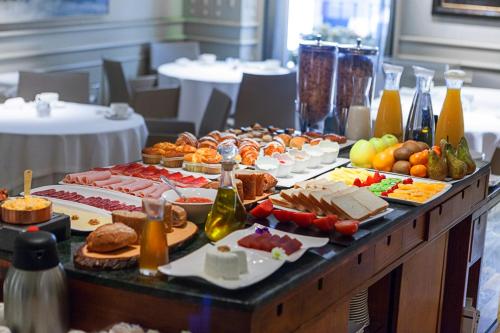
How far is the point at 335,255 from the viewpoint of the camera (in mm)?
2143

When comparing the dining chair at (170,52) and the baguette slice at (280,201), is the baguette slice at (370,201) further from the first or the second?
the dining chair at (170,52)

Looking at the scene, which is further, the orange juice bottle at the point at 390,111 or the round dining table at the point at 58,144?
the round dining table at the point at 58,144

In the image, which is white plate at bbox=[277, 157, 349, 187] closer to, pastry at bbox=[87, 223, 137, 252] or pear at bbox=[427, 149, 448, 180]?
pear at bbox=[427, 149, 448, 180]

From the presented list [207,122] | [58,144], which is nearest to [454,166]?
[58,144]

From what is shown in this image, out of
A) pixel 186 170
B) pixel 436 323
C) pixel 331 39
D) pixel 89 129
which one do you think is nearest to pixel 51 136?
pixel 89 129

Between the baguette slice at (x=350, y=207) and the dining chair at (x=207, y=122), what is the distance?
2.61 metres

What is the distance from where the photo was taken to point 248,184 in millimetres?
2559

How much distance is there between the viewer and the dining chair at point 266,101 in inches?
236

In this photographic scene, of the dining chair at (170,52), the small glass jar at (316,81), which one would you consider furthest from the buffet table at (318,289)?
the dining chair at (170,52)

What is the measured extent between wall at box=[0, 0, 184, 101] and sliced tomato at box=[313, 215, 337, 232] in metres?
4.54

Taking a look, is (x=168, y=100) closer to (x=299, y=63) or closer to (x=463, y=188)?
(x=299, y=63)

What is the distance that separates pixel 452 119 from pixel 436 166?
439 millimetres

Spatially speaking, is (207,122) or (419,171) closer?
(419,171)

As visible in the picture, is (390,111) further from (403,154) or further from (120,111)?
(120,111)
